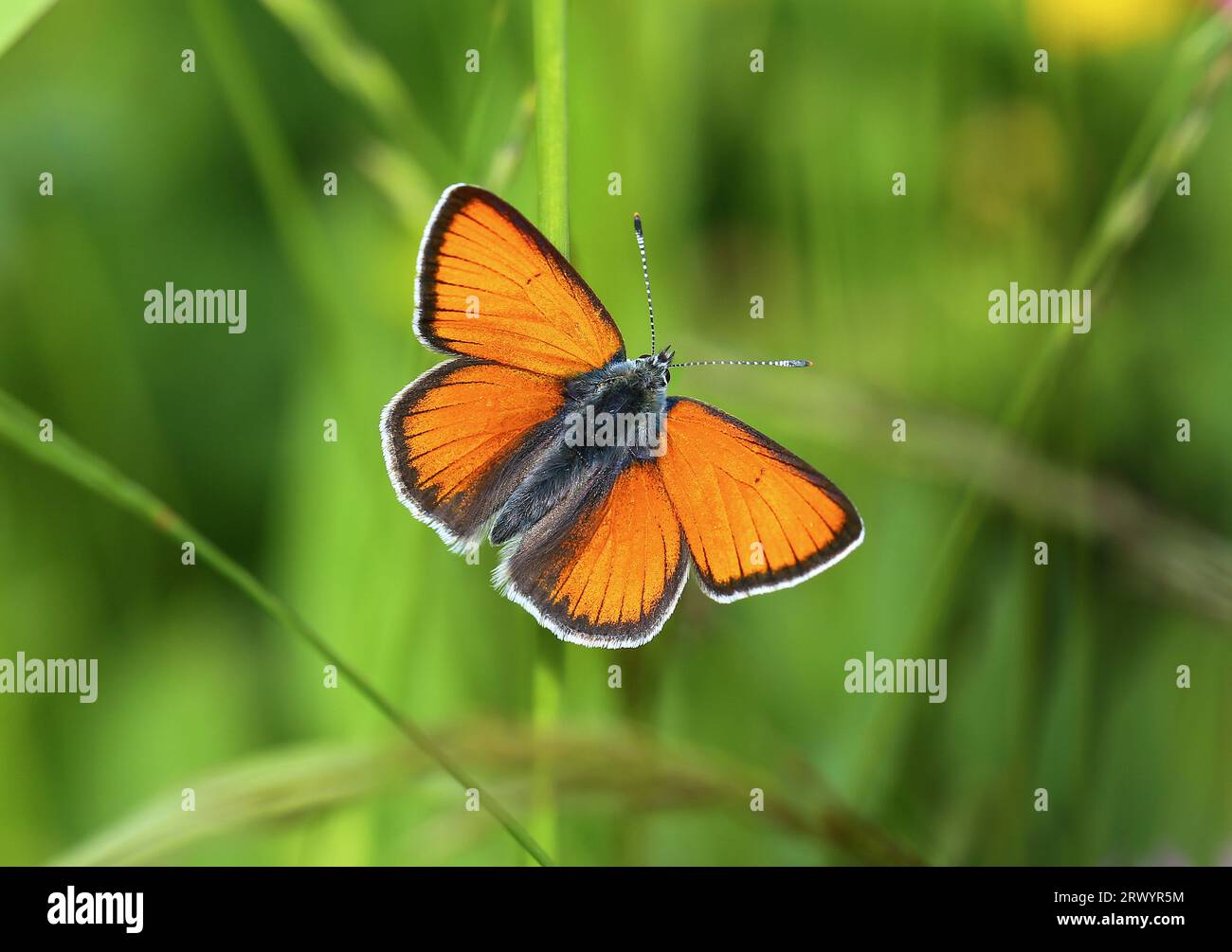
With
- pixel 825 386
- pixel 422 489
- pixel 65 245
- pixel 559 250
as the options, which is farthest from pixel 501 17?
pixel 65 245

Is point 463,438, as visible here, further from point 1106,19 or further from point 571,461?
point 1106,19

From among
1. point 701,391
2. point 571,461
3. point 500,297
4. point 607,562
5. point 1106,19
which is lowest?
point 607,562

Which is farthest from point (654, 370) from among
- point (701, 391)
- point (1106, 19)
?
point (1106, 19)

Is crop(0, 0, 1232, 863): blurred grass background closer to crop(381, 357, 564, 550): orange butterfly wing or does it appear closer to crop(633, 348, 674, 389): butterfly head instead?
crop(381, 357, 564, 550): orange butterfly wing

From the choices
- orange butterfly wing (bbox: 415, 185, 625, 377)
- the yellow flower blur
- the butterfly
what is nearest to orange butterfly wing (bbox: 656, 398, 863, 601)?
the butterfly

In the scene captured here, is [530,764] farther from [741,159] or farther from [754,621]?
[741,159]
